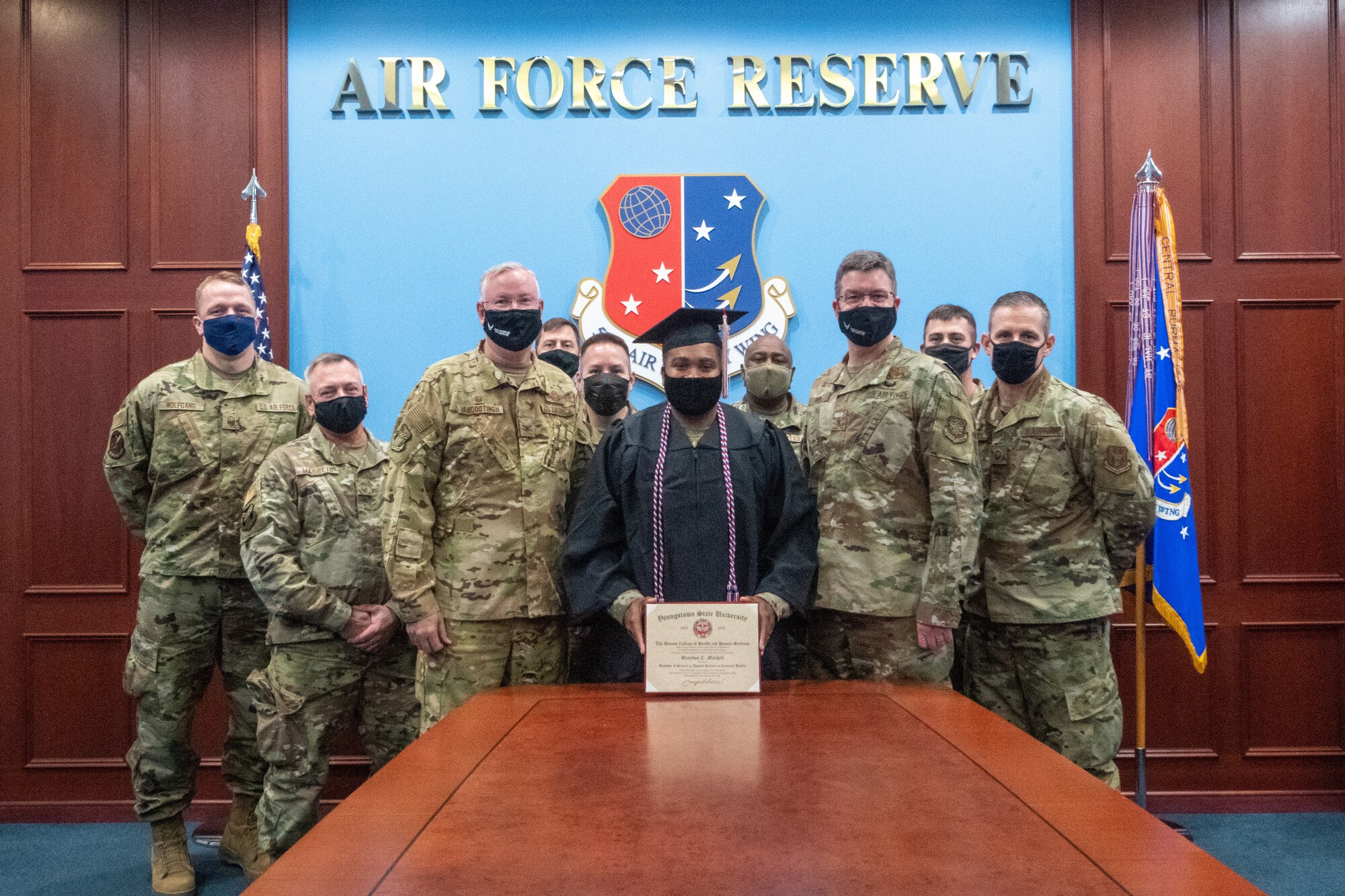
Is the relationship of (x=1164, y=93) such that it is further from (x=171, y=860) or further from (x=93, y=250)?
(x=171, y=860)

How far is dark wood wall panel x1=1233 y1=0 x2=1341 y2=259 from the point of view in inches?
160

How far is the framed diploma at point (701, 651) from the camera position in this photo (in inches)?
79.4

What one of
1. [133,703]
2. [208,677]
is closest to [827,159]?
[208,677]

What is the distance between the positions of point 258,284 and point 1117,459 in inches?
121

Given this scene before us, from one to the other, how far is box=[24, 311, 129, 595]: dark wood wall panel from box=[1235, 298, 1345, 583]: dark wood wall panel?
14.6 ft

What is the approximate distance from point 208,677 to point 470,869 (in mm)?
2686

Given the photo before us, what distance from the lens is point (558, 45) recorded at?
13.6 ft

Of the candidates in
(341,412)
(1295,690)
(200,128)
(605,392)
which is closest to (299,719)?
(341,412)

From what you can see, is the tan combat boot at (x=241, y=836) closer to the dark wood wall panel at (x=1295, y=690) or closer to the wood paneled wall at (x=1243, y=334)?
the wood paneled wall at (x=1243, y=334)

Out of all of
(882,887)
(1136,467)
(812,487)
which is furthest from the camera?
(1136,467)

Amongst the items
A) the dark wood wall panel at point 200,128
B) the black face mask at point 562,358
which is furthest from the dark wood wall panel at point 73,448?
Result: the black face mask at point 562,358

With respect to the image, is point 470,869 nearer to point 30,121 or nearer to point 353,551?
point 353,551

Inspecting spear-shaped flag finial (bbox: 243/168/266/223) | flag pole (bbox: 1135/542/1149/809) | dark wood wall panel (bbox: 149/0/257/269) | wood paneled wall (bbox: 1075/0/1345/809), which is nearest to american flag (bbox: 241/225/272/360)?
spear-shaped flag finial (bbox: 243/168/266/223)

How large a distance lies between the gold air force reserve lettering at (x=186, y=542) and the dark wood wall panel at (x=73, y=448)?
0.80 meters
